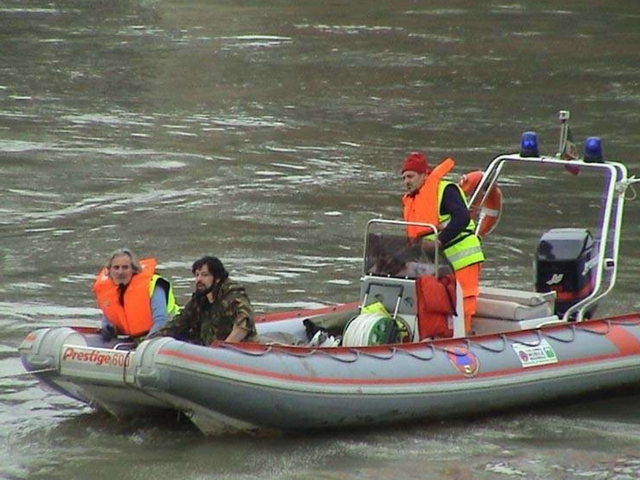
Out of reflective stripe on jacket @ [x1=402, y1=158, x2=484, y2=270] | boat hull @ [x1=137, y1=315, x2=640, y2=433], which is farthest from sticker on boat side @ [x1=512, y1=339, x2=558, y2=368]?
reflective stripe on jacket @ [x1=402, y1=158, x2=484, y2=270]

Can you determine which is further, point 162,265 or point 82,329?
point 162,265

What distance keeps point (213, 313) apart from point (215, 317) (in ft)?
0.07

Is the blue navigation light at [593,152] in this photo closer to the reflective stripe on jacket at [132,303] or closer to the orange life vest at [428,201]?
the orange life vest at [428,201]

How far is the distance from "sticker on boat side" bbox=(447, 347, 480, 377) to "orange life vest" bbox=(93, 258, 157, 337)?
1.52 meters

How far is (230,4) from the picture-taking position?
30.4 m

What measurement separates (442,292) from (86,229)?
5.45 metres

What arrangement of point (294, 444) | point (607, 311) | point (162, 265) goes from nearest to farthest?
point (294, 444)
point (607, 311)
point (162, 265)

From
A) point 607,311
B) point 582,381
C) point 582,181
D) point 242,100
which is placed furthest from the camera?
point 242,100

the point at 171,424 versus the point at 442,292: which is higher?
the point at 442,292

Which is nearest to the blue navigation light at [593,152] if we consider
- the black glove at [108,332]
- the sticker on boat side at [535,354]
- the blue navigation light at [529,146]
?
the blue navigation light at [529,146]

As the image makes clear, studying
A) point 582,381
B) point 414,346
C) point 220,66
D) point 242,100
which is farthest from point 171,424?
point 220,66

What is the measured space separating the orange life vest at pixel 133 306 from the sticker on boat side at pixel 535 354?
6.12 feet

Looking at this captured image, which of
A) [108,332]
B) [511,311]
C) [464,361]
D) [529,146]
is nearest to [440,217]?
[511,311]

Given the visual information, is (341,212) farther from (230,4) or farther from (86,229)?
(230,4)
